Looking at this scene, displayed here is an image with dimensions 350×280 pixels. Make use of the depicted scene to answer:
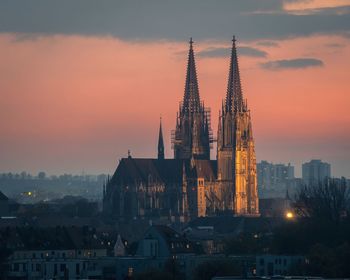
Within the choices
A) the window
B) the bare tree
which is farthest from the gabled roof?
the bare tree

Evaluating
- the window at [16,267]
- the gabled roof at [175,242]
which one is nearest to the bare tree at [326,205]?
the gabled roof at [175,242]

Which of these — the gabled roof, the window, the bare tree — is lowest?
the window

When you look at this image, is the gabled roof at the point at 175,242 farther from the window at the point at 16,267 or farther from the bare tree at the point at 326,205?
the bare tree at the point at 326,205

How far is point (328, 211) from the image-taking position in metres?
137

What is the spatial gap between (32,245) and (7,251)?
502cm

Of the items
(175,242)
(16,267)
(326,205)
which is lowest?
(16,267)

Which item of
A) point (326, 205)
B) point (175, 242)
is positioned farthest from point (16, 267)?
point (326, 205)

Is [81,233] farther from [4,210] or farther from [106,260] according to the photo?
[4,210]

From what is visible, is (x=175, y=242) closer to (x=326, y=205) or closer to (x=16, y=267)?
(x=16, y=267)

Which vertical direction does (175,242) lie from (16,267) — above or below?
above

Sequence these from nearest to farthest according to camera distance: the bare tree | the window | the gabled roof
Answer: the window
the gabled roof
the bare tree

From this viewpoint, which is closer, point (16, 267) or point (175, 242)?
point (16, 267)

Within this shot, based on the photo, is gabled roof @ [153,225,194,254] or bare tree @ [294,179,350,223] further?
bare tree @ [294,179,350,223]

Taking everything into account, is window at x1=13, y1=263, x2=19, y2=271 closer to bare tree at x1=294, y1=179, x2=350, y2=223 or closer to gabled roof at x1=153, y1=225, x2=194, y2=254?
gabled roof at x1=153, y1=225, x2=194, y2=254
